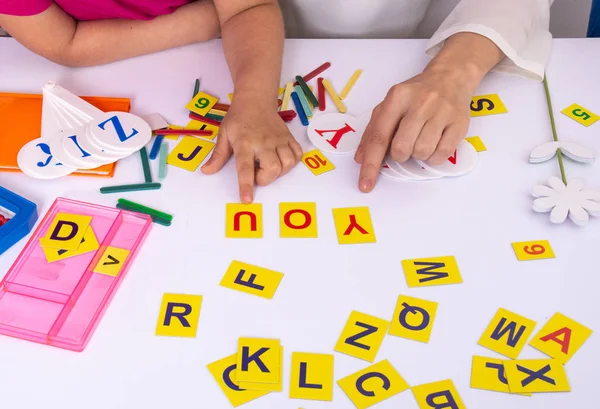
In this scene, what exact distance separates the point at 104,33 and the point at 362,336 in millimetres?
661

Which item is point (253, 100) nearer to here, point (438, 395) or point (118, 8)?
point (118, 8)

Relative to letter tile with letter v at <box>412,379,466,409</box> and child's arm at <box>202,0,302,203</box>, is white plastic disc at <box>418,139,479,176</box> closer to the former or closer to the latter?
child's arm at <box>202,0,302,203</box>

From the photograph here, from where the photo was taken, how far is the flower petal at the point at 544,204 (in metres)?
0.78

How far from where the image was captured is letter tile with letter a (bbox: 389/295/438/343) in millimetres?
670

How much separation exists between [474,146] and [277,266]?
1.11 ft

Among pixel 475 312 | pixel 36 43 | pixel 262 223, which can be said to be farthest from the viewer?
pixel 36 43

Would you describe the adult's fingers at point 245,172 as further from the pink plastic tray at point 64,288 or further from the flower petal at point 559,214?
the flower petal at point 559,214

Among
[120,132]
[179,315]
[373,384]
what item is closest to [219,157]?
[120,132]

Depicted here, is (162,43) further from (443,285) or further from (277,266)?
(443,285)

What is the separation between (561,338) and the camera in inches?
26.1

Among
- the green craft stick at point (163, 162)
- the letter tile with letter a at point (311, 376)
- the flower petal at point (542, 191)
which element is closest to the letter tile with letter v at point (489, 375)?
the letter tile with letter a at point (311, 376)

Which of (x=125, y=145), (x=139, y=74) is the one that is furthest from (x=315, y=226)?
(x=139, y=74)

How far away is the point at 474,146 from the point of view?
0.88 m

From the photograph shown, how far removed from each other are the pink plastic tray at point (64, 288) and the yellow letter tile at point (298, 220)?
6.5 inches
